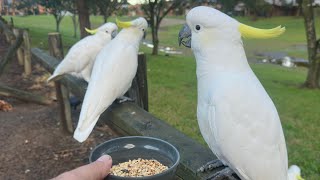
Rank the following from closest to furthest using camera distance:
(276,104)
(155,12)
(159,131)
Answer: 1. (159,131)
2. (276,104)
3. (155,12)

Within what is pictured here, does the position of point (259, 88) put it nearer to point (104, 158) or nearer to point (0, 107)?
point (104, 158)

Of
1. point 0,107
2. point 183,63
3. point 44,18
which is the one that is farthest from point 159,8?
point 44,18

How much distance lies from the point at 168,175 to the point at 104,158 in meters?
0.19

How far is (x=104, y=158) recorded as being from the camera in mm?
1080

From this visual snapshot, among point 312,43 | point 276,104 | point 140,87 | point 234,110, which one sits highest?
point 234,110

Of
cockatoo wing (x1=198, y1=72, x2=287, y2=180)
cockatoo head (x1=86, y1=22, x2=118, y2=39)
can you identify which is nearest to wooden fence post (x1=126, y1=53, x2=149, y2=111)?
cockatoo head (x1=86, y1=22, x2=118, y2=39)

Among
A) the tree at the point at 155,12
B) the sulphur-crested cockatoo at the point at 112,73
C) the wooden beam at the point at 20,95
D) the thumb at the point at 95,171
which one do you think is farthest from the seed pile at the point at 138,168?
the tree at the point at 155,12

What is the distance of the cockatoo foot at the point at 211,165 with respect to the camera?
1.31 metres

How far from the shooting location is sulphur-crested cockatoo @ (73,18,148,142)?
1.99 meters

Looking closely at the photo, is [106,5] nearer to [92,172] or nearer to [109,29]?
[109,29]

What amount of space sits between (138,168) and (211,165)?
290 mm

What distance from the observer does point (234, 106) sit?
1.26 metres

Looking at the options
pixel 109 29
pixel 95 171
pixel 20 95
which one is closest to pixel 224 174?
pixel 95 171

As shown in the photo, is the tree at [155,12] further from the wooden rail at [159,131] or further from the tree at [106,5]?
the wooden rail at [159,131]
